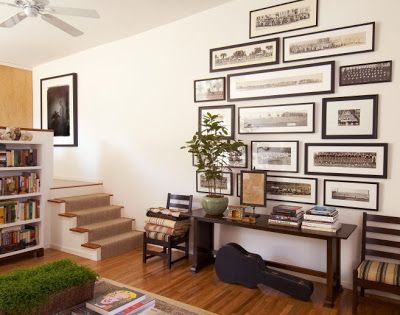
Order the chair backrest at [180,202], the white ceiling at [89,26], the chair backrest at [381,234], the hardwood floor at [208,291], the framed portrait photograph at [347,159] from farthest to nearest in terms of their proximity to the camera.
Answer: the chair backrest at [180,202] → the white ceiling at [89,26] → the framed portrait photograph at [347,159] → the chair backrest at [381,234] → the hardwood floor at [208,291]

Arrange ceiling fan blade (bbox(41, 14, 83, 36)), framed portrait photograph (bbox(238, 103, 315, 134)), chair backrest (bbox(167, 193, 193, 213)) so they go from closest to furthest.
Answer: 1. ceiling fan blade (bbox(41, 14, 83, 36))
2. framed portrait photograph (bbox(238, 103, 315, 134))
3. chair backrest (bbox(167, 193, 193, 213))

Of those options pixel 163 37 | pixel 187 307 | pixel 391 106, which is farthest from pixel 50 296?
pixel 163 37

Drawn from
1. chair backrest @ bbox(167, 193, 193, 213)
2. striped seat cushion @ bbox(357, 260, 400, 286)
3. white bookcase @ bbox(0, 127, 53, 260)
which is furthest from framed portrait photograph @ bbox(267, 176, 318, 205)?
white bookcase @ bbox(0, 127, 53, 260)

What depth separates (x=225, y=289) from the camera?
119 inches

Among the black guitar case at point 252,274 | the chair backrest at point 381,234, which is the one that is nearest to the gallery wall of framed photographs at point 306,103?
the chair backrest at point 381,234

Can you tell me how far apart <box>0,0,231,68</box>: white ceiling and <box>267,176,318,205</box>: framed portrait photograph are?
2112 millimetres

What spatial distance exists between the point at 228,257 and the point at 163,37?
2.91m

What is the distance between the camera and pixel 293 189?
3.31m

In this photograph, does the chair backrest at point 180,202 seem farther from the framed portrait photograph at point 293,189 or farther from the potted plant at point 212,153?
the framed portrait photograph at point 293,189

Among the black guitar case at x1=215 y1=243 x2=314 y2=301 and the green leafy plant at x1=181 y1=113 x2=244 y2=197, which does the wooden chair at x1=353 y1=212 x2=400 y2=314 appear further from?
the green leafy plant at x1=181 y1=113 x2=244 y2=197

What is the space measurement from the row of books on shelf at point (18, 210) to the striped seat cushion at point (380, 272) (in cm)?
355

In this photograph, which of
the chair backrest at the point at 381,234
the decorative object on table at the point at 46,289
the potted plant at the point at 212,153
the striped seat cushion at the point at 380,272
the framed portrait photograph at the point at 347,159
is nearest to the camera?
the decorative object on table at the point at 46,289

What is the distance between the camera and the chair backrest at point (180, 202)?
3.87 meters

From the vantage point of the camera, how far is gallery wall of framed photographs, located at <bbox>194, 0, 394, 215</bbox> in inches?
115
